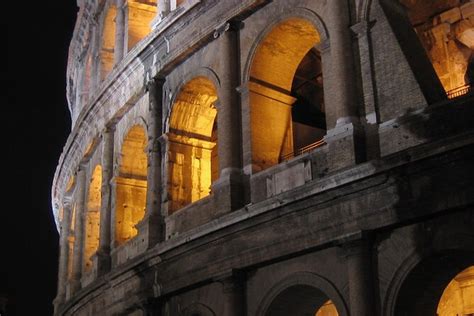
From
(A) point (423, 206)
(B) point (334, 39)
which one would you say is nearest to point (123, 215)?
(B) point (334, 39)

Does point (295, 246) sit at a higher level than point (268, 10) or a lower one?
lower

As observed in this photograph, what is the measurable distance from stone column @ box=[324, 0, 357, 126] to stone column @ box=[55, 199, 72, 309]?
12.9 metres

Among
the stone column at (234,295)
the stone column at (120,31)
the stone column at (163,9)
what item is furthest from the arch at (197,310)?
the stone column at (120,31)

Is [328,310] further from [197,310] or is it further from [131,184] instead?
[131,184]

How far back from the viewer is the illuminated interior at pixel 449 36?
16016 mm

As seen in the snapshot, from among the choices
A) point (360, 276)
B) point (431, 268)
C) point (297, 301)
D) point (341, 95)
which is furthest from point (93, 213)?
point (431, 268)

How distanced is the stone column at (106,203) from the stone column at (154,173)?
7.87 ft

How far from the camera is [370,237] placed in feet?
39.5

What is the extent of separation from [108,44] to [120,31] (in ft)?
6.77

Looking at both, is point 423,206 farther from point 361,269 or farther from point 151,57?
point 151,57

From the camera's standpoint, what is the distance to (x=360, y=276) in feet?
38.9

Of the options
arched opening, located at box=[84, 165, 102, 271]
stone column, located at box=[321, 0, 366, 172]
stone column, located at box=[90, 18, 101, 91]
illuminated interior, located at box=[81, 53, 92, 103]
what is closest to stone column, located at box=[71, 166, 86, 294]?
arched opening, located at box=[84, 165, 102, 271]

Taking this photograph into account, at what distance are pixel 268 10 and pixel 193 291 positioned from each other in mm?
5438

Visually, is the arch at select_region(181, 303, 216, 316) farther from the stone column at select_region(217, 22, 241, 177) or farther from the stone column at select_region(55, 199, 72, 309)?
the stone column at select_region(55, 199, 72, 309)
